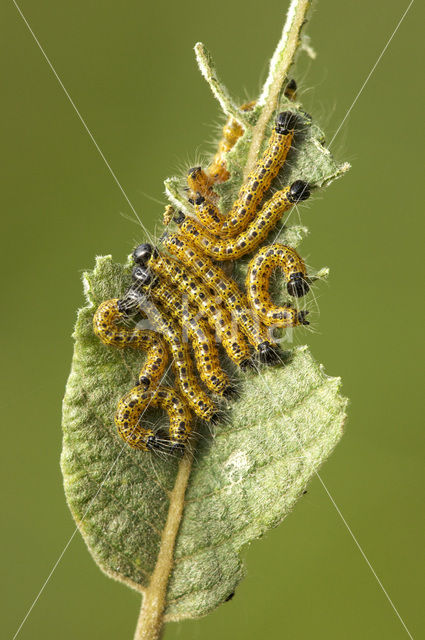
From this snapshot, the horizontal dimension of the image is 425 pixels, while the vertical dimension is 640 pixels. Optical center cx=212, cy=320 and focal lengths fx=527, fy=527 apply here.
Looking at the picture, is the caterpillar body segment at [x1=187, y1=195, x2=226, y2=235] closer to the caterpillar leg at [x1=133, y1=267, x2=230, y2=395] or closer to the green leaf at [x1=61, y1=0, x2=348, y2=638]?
the caterpillar leg at [x1=133, y1=267, x2=230, y2=395]

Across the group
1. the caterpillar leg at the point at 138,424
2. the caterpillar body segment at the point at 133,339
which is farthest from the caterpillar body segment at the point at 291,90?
the caterpillar leg at the point at 138,424

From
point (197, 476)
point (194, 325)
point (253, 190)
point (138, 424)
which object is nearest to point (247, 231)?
point (253, 190)

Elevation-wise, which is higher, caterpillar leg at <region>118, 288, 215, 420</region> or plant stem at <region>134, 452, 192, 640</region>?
caterpillar leg at <region>118, 288, 215, 420</region>

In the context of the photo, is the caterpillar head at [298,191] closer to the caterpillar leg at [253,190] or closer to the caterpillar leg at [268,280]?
the caterpillar leg at [253,190]

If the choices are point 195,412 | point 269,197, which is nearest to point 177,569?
point 195,412

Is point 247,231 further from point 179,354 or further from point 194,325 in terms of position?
point 179,354

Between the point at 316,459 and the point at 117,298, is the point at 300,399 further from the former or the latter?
the point at 117,298

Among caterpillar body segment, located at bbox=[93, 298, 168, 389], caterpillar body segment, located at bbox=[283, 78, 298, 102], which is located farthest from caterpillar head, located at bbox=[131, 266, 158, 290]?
caterpillar body segment, located at bbox=[283, 78, 298, 102]
